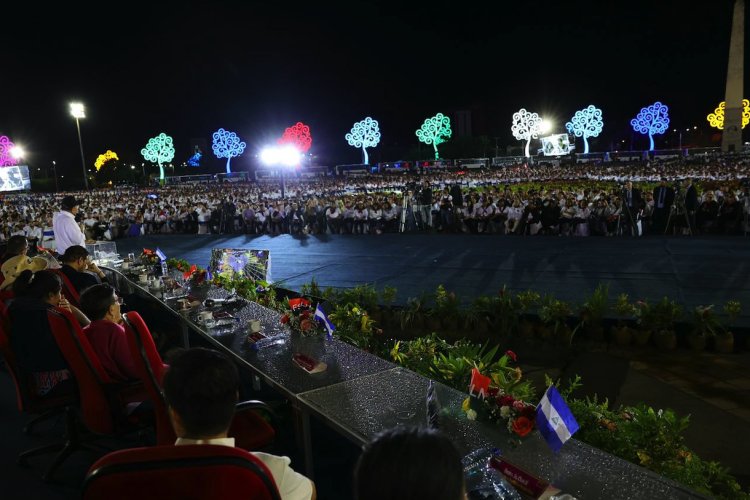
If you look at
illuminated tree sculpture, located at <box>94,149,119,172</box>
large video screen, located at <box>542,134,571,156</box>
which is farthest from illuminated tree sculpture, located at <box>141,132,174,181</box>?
large video screen, located at <box>542,134,571,156</box>

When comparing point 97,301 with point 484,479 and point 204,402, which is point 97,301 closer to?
point 204,402

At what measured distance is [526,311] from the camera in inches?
260

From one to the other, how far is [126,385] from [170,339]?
334 cm

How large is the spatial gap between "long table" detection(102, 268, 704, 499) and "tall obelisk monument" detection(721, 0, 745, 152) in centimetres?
4531

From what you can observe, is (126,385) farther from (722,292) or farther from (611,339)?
(722,292)

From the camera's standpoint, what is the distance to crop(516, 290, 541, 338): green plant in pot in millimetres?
6445

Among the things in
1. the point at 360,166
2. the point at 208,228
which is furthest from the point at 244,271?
the point at 360,166

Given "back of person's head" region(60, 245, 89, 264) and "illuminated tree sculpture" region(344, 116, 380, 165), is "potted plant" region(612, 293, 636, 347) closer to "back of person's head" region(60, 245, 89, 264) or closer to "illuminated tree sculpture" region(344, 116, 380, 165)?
"back of person's head" region(60, 245, 89, 264)

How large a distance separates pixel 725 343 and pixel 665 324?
0.63m

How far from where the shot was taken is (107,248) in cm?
959

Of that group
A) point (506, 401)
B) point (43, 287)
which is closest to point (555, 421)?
point (506, 401)

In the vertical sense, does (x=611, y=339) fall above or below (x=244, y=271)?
below

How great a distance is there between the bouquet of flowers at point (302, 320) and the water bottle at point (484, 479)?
2175 mm

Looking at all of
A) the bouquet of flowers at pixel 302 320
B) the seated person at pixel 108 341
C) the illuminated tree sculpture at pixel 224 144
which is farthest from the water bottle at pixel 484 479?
the illuminated tree sculpture at pixel 224 144
